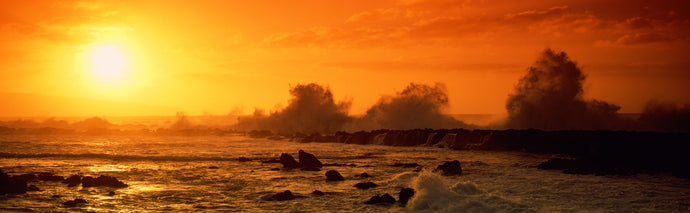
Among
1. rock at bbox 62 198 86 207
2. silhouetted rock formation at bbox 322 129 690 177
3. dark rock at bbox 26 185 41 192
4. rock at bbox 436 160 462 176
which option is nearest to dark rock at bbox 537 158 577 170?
silhouetted rock formation at bbox 322 129 690 177

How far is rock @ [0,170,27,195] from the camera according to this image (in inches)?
699

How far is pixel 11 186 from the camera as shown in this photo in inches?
705

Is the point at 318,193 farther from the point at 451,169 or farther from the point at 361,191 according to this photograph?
the point at 451,169

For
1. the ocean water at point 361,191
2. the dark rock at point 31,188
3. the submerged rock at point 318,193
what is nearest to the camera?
the ocean water at point 361,191

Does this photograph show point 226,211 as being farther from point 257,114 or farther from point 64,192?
point 257,114

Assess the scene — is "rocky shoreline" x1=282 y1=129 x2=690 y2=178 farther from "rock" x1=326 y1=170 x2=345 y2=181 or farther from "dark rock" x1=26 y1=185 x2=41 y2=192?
"dark rock" x1=26 y1=185 x2=41 y2=192

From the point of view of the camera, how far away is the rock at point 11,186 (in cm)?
1775

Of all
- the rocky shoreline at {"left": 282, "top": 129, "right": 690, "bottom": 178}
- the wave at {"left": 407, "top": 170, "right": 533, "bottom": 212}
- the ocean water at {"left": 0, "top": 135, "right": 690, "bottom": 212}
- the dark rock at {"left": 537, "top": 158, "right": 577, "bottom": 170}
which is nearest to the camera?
the wave at {"left": 407, "top": 170, "right": 533, "bottom": 212}

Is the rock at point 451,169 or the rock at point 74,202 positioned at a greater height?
the rock at point 451,169

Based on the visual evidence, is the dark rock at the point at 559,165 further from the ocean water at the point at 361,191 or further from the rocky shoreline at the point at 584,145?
the ocean water at the point at 361,191

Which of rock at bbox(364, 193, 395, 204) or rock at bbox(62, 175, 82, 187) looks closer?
rock at bbox(364, 193, 395, 204)

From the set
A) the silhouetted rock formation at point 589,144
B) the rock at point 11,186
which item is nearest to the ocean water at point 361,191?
the rock at point 11,186

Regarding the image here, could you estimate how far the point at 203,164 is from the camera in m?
30.0

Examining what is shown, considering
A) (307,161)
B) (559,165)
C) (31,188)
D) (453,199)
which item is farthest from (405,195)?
(31,188)
